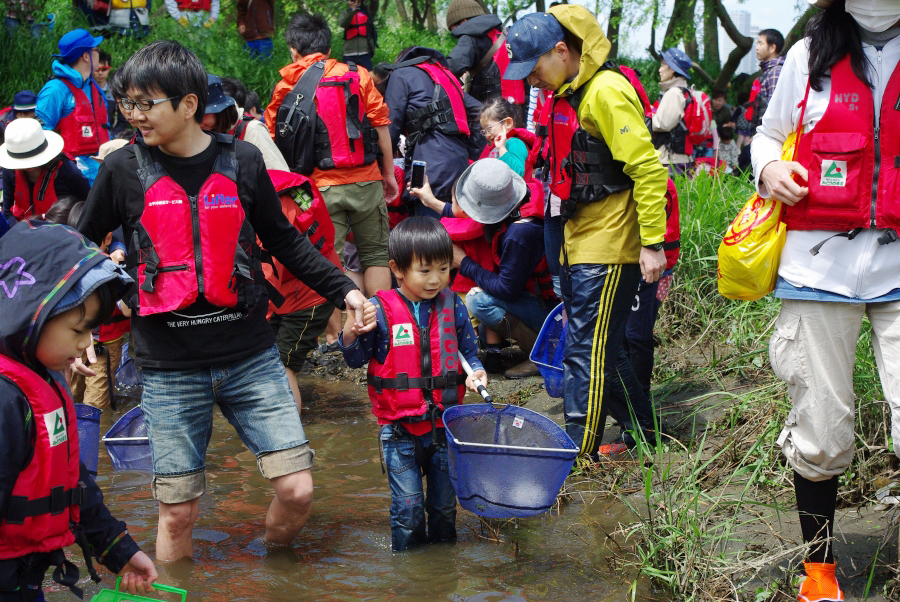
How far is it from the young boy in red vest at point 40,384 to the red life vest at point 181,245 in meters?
0.75

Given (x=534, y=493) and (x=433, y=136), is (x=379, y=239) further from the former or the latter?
(x=534, y=493)

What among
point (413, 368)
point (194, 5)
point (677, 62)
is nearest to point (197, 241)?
point (413, 368)

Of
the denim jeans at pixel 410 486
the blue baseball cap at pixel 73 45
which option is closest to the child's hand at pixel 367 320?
the denim jeans at pixel 410 486

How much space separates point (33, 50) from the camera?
36.8 ft

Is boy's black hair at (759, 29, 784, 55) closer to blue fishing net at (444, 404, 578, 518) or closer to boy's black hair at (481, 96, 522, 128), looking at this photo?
boy's black hair at (481, 96, 522, 128)

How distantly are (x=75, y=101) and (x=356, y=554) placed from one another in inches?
238

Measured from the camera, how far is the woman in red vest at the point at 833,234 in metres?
2.91

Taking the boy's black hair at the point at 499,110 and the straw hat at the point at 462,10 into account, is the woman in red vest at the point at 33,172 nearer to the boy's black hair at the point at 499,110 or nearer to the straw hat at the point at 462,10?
the boy's black hair at the point at 499,110

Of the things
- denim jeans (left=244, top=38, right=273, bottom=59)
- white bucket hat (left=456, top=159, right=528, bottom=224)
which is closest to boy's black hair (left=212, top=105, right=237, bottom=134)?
white bucket hat (left=456, top=159, right=528, bottom=224)

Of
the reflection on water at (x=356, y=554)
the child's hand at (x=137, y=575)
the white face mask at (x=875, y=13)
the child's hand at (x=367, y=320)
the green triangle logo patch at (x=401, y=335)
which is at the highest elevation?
the white face mask at (x=875, y=13)

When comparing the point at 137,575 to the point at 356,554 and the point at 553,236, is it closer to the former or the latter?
the point at 356,554

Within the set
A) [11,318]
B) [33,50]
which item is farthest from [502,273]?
[33,50]

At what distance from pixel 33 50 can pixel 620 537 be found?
407 inches

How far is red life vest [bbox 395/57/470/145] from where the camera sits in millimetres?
7000
